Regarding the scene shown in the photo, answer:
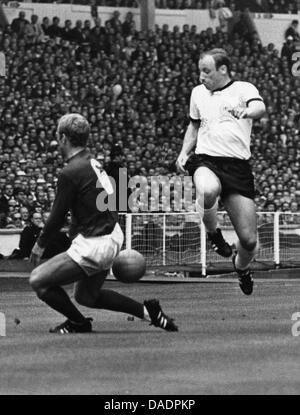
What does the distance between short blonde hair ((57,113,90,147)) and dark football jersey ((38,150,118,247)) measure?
6.3 inches

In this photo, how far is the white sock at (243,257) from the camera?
41.3ft

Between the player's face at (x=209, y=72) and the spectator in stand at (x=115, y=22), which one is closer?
the player's face at (x=209, y=72)

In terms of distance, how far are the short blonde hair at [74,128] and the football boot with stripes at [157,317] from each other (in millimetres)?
1478

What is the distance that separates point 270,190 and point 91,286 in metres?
19.6

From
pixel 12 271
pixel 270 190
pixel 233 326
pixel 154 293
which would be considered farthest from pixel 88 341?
pixel 270 190

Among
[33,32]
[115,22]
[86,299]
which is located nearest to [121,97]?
[33,32]

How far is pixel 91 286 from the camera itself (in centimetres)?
1049

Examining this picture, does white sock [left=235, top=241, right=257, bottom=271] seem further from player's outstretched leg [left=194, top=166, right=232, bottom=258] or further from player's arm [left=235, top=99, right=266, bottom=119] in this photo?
player's arm [left=235, top=99, right=266, bottom=119]

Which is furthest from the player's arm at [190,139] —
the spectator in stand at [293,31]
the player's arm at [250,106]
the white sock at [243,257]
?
the spectator in stand at [293,31]

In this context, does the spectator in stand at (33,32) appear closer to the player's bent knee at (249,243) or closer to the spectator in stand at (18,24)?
the spectator in stand at (18,24)

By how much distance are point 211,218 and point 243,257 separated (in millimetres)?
523

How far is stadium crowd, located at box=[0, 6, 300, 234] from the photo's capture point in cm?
2858

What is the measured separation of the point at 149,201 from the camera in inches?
998

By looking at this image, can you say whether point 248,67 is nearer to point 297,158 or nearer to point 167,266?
point 297,158
